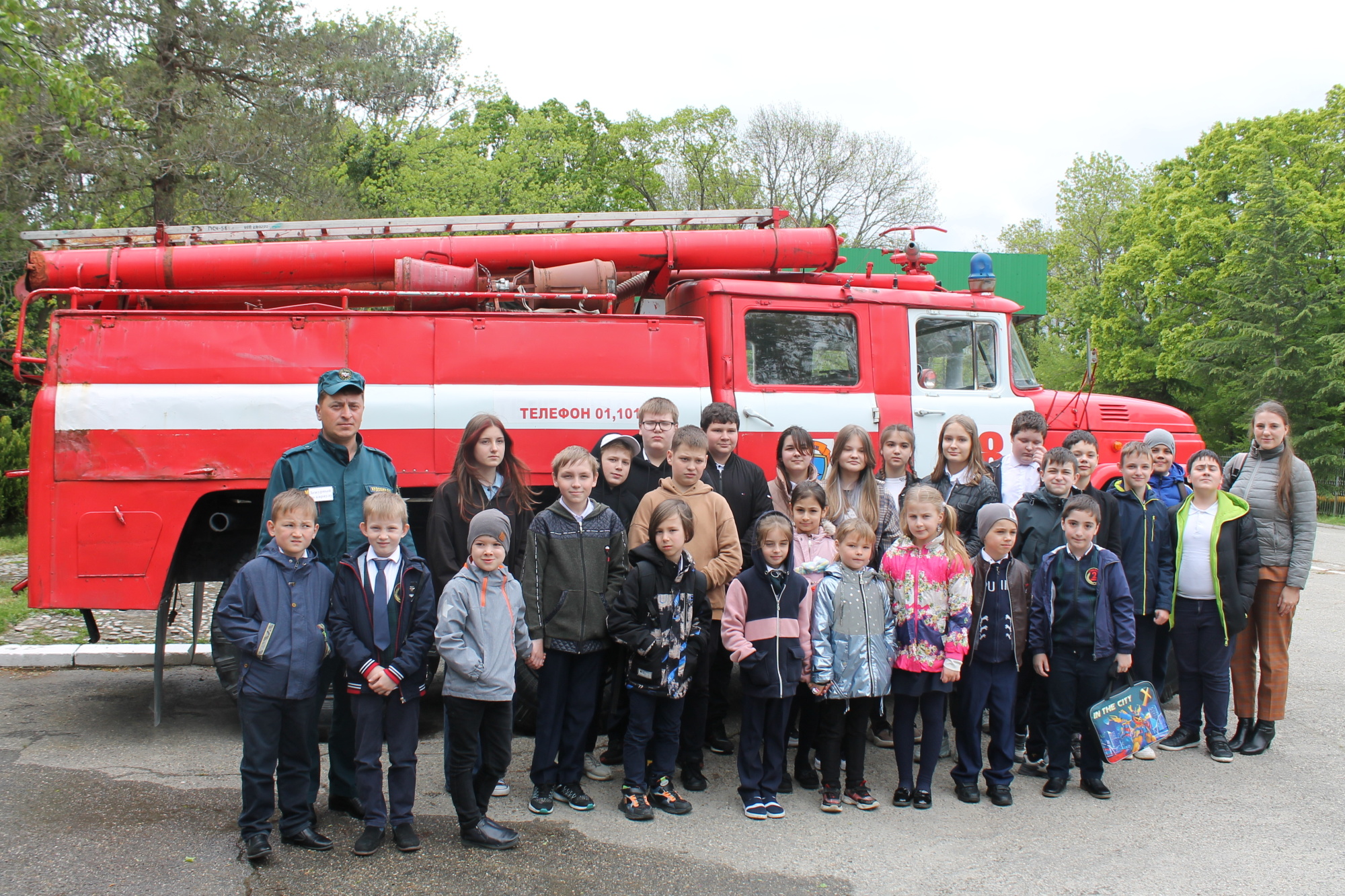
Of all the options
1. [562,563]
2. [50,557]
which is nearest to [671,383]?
[562,563]

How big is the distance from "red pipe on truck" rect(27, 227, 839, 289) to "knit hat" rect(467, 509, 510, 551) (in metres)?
2.88

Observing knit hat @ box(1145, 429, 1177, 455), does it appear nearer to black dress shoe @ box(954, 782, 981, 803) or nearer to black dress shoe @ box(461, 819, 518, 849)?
black dress shoe @ box(954, 782, 981, 803)

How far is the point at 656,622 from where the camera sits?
14.4 ft

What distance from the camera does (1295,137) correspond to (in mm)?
31625

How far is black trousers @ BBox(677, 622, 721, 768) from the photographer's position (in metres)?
4.72

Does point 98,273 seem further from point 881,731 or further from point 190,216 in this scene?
point 190,216

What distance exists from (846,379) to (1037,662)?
2406mm

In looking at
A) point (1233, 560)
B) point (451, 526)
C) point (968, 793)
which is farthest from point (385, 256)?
point (1233, 560)

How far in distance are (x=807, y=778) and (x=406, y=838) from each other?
2.01m

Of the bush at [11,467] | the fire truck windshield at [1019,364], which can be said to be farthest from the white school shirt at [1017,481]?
the bush at [11,467]

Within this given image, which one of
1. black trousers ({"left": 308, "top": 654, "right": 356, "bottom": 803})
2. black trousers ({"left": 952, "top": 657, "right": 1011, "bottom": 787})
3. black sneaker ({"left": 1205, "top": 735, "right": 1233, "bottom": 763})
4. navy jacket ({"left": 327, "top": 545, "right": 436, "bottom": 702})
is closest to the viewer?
navy jacket ({"left": 327, "top": 545, "right": 436, "bottom": 702})

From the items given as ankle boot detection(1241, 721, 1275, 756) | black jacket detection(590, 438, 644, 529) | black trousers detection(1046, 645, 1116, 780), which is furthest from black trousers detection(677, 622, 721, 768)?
ankle boot detection(1241, 721, 1275, 756)

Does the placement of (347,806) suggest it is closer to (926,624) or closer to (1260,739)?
(926,624)

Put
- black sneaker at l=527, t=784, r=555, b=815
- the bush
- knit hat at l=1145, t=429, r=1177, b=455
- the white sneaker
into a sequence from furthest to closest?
1. the bush
2. knit hat at l=1145, t=429, r=1177, b=455
3. the white sneaker
4. black sneaker at l=527, t=784, r=555, b=815
